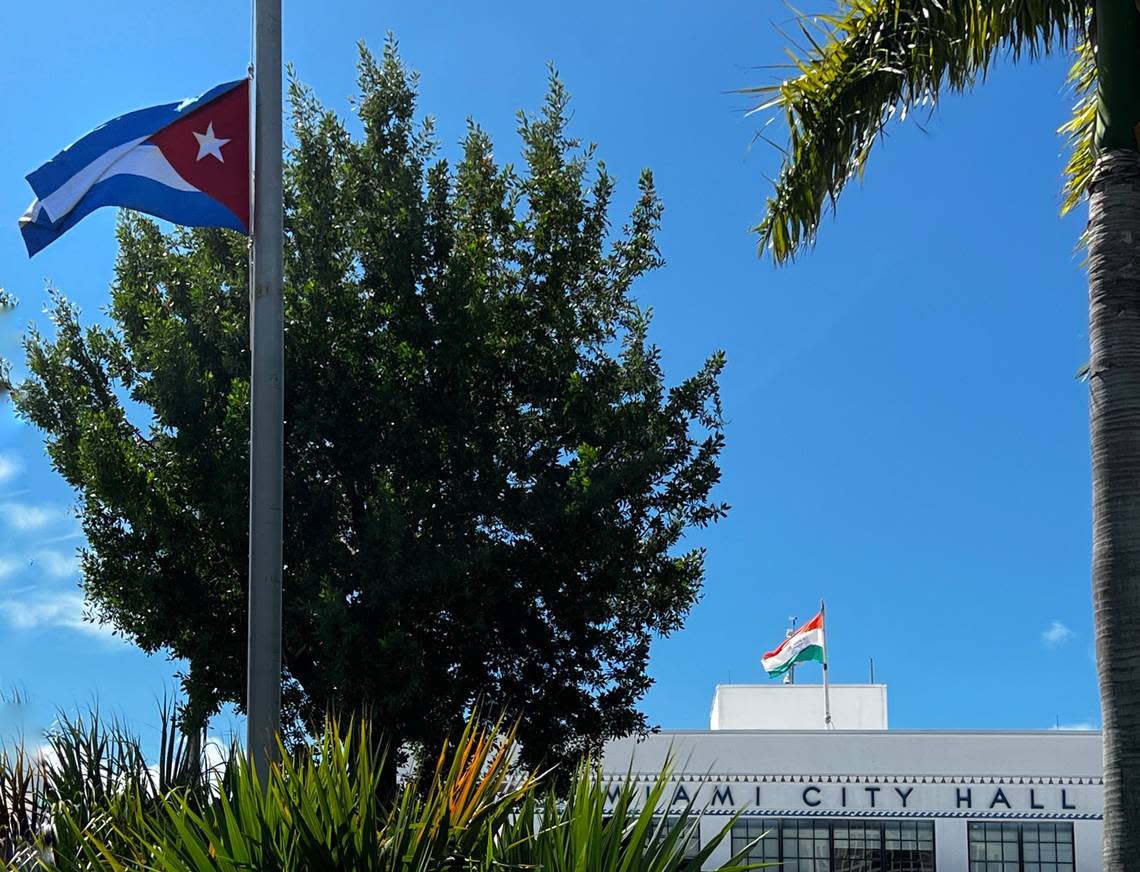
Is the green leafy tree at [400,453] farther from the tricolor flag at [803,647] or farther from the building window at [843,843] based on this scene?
the tricolor flag at [803,647]

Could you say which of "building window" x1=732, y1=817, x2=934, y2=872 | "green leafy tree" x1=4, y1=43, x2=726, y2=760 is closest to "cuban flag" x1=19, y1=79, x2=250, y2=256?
"green leafy tree" x1=4, y1=43, x2=726, y2=760

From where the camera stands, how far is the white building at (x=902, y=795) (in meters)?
27.7

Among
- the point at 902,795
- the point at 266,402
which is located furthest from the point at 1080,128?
the point at 902,795

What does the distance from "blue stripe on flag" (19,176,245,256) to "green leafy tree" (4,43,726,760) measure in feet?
11.7

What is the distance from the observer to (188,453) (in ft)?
47.2

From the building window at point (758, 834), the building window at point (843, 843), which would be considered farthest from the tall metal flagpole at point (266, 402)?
the building window at point (843, 843)

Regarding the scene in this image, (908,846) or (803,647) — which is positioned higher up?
(803,647)

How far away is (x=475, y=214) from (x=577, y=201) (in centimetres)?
121

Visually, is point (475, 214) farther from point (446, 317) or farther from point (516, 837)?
point (516, 837)

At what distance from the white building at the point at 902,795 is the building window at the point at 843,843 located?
2cm

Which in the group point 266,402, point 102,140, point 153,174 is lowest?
point 266,402

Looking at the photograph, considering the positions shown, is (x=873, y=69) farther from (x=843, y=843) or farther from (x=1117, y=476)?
(x=843, y=843)

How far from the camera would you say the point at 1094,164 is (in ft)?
30.6

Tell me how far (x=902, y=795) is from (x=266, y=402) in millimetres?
21760
